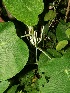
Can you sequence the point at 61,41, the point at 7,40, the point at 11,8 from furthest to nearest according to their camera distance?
1. the point at 61,41
2. the point at 7,40
3. the point at 11,8

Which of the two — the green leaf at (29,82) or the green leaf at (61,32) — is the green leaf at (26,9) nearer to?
the green leaf at (61,32)

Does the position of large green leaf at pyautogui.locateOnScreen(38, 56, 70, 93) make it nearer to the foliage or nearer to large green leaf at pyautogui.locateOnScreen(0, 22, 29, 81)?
the foliage

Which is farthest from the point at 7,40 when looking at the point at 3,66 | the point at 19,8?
the point at 19,8

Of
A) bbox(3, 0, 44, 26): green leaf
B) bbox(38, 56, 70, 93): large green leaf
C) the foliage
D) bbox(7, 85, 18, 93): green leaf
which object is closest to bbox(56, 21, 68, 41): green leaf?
the foliage

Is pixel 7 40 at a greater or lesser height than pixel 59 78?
greater

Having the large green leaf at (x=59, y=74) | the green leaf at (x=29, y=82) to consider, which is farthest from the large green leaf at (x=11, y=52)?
the green leaf at (x=29, y=82)

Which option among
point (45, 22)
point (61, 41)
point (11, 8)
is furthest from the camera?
point (45, 22)

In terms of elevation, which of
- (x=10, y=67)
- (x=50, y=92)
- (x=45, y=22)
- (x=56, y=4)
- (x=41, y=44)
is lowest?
(x=50, y=92)

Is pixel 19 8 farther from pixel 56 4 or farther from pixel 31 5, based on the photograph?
pixel 56 4
